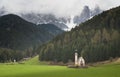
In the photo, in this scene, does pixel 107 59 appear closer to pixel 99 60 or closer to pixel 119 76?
pixel 99 60

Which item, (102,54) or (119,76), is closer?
(119,76)

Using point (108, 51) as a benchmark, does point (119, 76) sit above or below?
below

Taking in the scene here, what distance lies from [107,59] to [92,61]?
9977 mm

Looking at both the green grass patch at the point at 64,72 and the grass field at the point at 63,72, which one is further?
the grass field at the point at 63,72

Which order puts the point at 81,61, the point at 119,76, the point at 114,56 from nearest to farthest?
the point at 119,76 → the point at 81,61 → the point at 114,56

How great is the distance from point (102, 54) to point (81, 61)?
3609cm

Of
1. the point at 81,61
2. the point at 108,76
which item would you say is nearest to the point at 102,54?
the point at 81,61

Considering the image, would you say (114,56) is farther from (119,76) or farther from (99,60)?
(119,76)

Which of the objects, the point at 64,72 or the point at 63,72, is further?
the point at 63,72

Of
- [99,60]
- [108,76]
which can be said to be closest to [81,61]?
[99,60]

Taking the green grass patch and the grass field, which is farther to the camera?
the grass field

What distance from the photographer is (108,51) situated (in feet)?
648

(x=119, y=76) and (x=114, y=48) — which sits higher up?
(x=114, y=48)

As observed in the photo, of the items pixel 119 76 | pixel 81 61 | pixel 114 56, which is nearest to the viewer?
pixel 119 76
